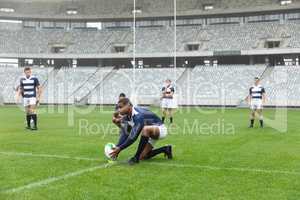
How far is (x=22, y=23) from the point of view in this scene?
190ft

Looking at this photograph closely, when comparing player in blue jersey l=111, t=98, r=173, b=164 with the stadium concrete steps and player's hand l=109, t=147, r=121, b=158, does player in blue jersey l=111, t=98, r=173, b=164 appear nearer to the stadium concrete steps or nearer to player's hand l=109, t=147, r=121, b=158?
player's hand l=109, t=147, r=121, b=158

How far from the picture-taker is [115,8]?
55594 millimetres

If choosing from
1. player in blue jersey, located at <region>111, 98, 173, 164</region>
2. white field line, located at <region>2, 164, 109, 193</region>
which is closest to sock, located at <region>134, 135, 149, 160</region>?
player in blue jersey, located at <region>111, 98, 173, 164</region>

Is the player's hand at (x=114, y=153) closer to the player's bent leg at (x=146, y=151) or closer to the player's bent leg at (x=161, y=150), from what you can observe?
the player's bent leg at (x=146, y=151)

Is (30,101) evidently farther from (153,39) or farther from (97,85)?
(153,39)

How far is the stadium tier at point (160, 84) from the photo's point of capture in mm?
40281

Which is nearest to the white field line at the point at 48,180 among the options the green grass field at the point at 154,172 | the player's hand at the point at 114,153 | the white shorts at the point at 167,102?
the green grass field at the point at 154,172

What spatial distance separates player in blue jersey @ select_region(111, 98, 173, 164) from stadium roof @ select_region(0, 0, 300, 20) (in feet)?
140

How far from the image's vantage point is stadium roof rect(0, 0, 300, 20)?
50.0 metres

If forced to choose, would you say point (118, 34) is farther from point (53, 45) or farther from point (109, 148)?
point (109, 148)

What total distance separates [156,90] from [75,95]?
8450 mm

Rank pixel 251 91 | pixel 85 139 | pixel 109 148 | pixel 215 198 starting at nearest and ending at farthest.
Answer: pixel 215 198 → pixel 109 148 → pixel 85 139 → pixel 251 91

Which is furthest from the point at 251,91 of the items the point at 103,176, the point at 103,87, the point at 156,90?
the point at 103,87

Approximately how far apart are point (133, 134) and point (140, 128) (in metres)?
0.17
